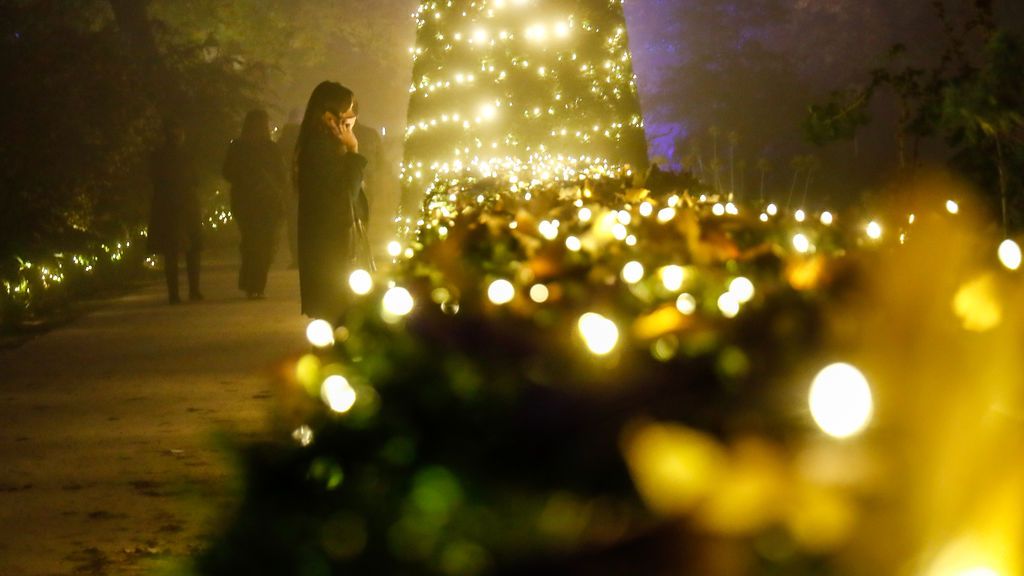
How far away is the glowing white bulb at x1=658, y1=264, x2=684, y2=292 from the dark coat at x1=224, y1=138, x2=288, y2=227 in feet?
47.0

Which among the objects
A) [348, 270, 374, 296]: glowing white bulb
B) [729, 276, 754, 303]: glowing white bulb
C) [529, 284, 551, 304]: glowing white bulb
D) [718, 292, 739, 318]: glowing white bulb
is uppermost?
[348, 270, 374, 296]: glowing white bulb

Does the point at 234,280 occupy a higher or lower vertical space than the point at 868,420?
higher

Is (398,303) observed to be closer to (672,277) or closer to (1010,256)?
Answer: (672,277)

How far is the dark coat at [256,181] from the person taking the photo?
61.6 ft

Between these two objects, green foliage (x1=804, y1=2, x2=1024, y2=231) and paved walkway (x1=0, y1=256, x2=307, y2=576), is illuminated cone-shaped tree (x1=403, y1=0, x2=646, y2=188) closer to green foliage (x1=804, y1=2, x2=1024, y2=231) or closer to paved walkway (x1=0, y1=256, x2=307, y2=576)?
paved walkway (x1=0, y1=256, x2=307, y2=576)

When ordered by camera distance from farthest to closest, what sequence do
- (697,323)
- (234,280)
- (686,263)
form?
(234,280)
(686,263)
(697,323)

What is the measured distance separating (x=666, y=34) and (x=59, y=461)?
33333mm

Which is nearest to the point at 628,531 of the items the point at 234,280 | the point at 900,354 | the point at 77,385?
the point at 900,354

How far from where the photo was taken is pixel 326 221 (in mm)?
12758

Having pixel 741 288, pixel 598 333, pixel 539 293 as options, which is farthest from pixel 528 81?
pixel 598 333

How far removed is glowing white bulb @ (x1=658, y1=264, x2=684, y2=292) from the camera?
4.74 m

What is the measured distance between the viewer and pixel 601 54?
62.4 ft

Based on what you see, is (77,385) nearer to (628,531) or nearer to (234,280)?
(628,531)

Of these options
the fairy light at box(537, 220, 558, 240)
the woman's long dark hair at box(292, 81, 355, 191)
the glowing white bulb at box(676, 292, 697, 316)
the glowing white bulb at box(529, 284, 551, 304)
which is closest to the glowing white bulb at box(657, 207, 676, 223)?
the fairy light at box(537, 220, 558, 240)
